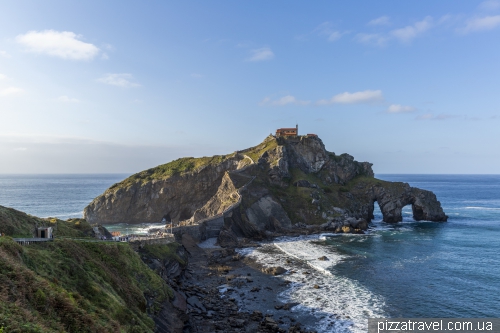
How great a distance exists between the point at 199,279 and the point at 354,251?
3343 cm

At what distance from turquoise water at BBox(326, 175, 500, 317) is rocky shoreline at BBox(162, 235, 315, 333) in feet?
41.4

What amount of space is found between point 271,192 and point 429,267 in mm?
48080

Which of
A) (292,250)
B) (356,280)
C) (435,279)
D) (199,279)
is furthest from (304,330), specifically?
(292,250)

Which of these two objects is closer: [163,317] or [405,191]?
[163,317]

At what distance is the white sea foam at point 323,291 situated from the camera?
3643cm

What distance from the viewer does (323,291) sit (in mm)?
44875

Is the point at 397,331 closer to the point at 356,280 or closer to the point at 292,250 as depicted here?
the point at 356,280

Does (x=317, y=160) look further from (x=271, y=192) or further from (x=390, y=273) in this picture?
(x=390, y=273)

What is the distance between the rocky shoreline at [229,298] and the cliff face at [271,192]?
2930 cm

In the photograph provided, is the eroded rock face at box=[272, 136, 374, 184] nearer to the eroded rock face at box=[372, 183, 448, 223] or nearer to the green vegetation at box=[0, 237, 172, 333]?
the eroded rock face at box=[372, 183, 448, 223]

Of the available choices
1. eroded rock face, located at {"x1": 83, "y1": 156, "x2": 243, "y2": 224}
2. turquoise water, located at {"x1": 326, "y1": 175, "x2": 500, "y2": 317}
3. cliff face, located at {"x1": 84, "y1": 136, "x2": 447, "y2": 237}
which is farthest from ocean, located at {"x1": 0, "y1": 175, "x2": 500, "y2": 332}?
eroded rock face, located at {"x1": 83, "y1": 156, "x2": 243, "y2": 224}

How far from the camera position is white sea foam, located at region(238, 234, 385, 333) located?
36.4 m

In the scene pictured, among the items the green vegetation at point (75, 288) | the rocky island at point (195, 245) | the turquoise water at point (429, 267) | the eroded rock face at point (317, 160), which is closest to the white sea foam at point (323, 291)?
the rocky island at point (195, 245)

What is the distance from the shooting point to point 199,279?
51.6 m
